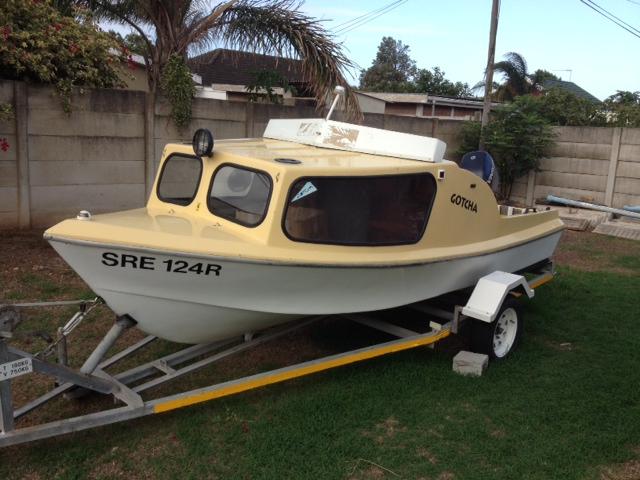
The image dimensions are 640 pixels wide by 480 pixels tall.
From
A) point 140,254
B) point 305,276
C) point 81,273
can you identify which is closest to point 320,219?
point 305,276

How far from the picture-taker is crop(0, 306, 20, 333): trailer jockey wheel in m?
3.06

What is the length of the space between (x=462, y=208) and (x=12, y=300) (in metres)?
4.38

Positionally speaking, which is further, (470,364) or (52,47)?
(52,47)

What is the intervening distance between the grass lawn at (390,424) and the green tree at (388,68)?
48.5 metres

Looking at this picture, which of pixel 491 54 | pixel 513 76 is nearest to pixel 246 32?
pixel 491 54

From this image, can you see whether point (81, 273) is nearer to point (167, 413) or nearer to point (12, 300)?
point (167, 413)

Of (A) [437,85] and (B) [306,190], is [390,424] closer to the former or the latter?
(B) [306,190]

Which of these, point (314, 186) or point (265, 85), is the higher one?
point (265, 85)

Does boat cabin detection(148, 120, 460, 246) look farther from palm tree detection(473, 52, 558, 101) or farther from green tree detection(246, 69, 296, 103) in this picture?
palm tree detection(473, 52, 558, 101)

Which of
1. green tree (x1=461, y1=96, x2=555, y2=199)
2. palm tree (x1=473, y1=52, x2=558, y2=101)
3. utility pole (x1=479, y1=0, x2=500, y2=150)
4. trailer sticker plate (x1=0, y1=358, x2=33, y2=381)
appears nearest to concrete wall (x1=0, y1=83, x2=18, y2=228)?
trailer sticker plate (x1=0, y1=358, x2=33, y2=381)

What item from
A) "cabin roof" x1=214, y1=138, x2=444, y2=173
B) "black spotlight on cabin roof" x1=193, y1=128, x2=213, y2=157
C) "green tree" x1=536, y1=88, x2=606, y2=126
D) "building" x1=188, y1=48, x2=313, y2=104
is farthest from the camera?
"green tree" x1=536, y1=88, x2=606, y2=126

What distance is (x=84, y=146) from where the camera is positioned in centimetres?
820

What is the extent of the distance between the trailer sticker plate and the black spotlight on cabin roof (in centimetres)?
183

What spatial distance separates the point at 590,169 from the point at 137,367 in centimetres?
1085
